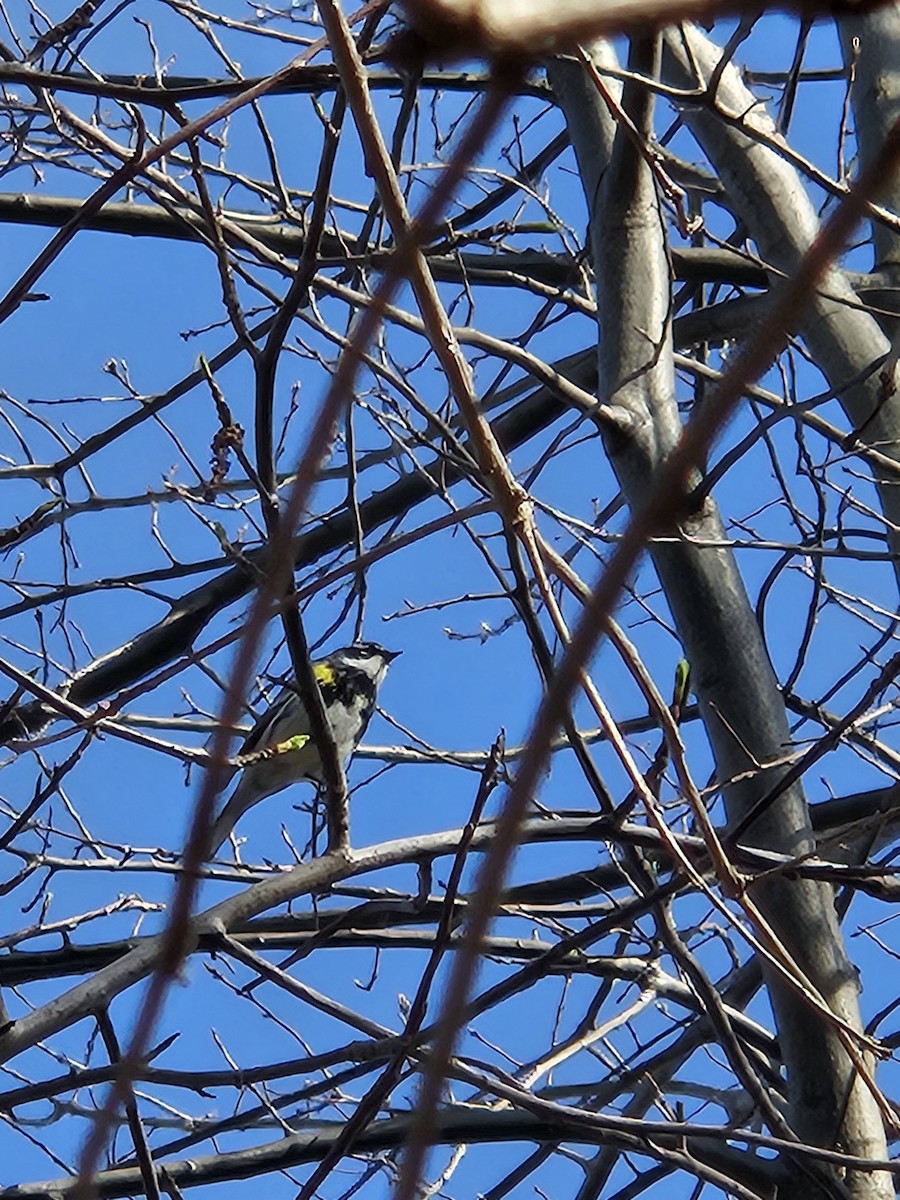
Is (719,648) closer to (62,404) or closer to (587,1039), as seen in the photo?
(587,1039)

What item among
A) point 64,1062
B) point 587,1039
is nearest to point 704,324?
point 587,1039

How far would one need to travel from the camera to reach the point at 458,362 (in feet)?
3.35

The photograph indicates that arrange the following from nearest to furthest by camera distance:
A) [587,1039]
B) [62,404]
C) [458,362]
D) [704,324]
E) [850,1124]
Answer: [458,362] → [850,1124] → [587,1039] → [704,324] → [62,404]

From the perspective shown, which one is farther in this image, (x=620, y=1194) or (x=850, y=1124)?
(x=620, y=1194)

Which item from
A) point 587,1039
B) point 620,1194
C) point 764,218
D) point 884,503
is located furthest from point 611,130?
point 620,1194

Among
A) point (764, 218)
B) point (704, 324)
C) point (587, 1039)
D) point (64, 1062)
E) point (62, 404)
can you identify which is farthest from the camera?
point (62, 404)

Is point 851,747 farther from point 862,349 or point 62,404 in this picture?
point 62,404

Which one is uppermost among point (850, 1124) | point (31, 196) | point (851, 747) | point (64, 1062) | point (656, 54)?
point (31, 196)

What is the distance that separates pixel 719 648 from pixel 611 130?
1600 millimetres

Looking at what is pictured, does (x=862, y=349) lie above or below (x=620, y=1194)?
above

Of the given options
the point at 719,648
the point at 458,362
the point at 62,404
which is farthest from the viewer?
the point at 62,404

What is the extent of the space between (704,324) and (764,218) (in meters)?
0.38

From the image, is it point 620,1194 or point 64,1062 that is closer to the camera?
point 620,1194

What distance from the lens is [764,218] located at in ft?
12.0
